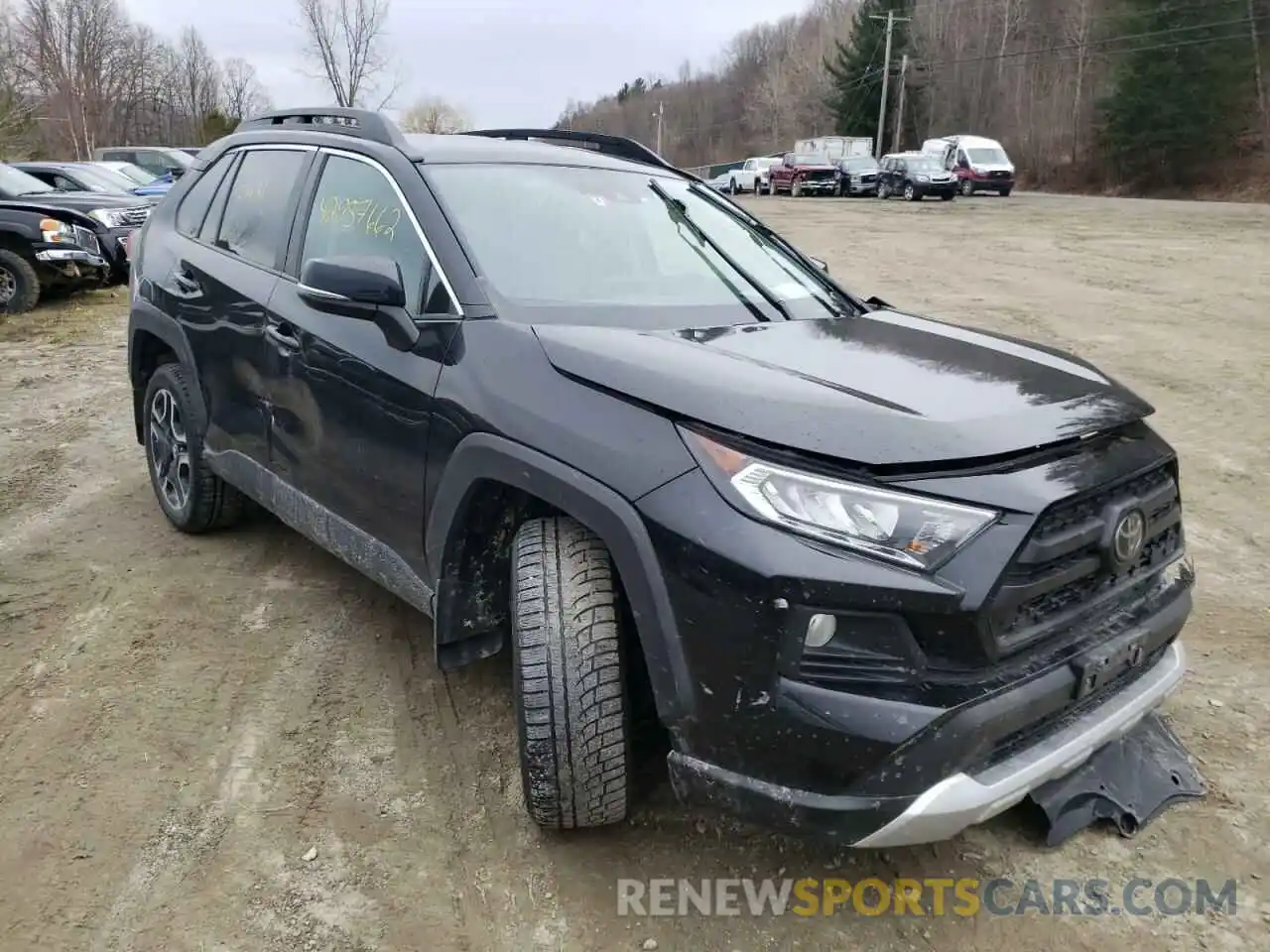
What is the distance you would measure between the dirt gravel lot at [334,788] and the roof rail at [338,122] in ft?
5.72

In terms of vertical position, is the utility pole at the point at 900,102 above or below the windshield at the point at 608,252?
above

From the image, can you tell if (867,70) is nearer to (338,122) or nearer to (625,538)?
(338,122)

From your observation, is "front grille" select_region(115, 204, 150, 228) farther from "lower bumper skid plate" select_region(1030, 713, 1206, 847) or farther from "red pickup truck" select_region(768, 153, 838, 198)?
"red pickup truck" select_region(768, 153, 838, 198)

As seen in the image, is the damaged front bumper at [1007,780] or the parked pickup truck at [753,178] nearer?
the damaged front bumper at [1007,780]

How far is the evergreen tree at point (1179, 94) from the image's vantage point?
128ft

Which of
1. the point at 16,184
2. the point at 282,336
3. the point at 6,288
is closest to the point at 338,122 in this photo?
the point at 282,336

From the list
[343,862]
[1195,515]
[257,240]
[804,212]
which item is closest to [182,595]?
[257,240]

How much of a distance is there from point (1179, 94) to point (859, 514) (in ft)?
150

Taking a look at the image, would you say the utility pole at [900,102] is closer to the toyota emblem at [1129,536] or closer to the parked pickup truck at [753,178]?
the parked pickup truck at [753,178]

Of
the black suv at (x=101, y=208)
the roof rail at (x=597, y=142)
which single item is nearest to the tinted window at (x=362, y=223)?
the roof rail at (x=597, y=142)

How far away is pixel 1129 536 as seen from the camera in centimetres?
225

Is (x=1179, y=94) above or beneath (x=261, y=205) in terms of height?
above

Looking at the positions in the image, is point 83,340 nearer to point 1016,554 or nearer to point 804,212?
point 1016,554

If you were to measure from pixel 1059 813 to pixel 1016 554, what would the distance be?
0.96 meters
